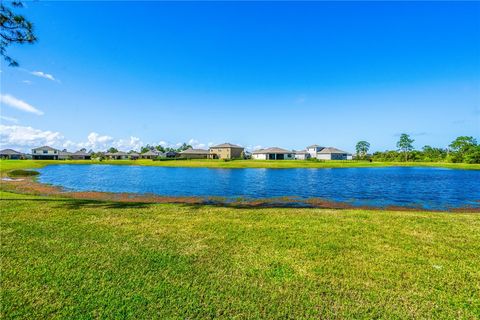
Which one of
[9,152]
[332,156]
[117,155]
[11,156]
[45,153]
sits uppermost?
[9,152]

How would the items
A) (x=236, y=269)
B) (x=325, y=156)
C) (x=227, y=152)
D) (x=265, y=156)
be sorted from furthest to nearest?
(x=227, y=152) → (x=325, y=156) → (x=265, y=156) → (x=236, y=269)

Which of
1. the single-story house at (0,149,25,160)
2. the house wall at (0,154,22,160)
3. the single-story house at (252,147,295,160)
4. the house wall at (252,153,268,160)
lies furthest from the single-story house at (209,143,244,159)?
the house wall at (0,154,22,160)

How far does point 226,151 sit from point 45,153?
282ft

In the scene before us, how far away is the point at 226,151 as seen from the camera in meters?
102

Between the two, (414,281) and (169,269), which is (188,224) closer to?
(169,269)

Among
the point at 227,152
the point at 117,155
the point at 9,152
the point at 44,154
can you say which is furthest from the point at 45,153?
the point at 227,152

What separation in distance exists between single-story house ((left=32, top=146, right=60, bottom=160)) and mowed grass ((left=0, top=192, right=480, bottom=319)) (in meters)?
127

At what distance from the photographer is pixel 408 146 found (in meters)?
89.8

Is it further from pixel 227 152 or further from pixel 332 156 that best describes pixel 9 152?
pixel 332 156

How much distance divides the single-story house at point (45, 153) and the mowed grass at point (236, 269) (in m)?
127

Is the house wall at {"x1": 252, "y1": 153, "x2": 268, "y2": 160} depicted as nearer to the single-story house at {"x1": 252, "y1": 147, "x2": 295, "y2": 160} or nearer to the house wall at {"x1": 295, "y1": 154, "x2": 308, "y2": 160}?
the single-story house at {"x1": 252, "y1": 147, "x2": 295, "y2": 160}

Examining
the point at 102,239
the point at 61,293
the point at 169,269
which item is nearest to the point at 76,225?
the point at 102,239

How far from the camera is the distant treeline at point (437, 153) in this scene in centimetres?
6944

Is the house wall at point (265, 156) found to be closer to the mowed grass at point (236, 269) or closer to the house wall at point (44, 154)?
the mowed grass at point (236, 269)
